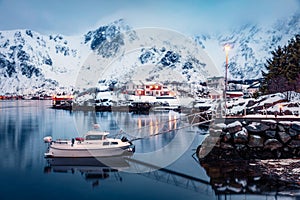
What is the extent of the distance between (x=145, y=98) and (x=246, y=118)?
9663 centimetres

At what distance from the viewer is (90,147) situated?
2564 cm

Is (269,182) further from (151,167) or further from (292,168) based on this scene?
(151,167)

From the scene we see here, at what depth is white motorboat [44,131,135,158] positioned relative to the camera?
83.8ft

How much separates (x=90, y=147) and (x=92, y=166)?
2033 millimetres

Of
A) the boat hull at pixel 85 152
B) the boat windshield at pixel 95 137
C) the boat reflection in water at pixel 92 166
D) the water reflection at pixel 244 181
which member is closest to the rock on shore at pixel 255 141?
the water reflection at pixel 244 181

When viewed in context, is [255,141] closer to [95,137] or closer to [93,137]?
[95,137]

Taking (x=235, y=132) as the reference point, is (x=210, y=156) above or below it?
below

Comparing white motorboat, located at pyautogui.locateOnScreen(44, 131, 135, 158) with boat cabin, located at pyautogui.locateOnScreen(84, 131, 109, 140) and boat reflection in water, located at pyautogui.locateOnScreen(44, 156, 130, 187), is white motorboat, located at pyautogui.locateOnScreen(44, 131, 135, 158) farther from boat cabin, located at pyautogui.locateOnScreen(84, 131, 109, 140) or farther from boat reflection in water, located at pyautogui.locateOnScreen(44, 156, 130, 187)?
boat reflection in water, located at pyautogui.locateOnScreen(44, 156, 130, 187)

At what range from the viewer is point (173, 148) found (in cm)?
3036

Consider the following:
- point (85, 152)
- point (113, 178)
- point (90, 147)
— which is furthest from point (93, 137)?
point (113, 178)

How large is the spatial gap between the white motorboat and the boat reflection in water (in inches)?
15.1

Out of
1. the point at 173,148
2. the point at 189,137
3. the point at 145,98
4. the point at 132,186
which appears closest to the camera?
the point at 132,186

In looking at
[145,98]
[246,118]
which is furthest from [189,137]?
[145,98]

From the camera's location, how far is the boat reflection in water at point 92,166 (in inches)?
867
